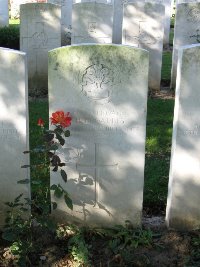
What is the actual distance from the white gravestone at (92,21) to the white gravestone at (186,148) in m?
4.73

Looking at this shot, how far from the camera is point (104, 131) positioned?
151 inches

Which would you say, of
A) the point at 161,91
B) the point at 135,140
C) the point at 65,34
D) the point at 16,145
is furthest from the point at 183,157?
the point at 65,34

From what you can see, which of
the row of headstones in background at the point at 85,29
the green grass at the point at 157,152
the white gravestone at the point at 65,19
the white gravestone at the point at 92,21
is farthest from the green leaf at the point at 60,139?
the white gravestone at the point at 65,19

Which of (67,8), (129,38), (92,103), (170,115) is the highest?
(67,8)

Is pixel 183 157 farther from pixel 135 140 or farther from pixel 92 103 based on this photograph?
pixel 92 103

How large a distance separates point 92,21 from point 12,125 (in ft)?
16.1

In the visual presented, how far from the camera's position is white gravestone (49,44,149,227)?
3.68 m

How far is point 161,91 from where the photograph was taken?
28.4 ft

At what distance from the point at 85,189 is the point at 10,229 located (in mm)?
745

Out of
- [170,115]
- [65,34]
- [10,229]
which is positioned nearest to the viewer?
[10,229]

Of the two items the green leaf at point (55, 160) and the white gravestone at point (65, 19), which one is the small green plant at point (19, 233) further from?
the white gravestone at point (65, 19)

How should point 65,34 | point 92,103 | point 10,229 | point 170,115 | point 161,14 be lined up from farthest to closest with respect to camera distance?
point 65,34 < point 161,14 < point 170,115 < point 92,103 < point 10,229

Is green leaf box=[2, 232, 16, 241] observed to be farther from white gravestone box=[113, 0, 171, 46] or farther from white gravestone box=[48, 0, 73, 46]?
white gravestone box=[113, 0, 171, 46]

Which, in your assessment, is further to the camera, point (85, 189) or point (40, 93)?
point (40, 93)
